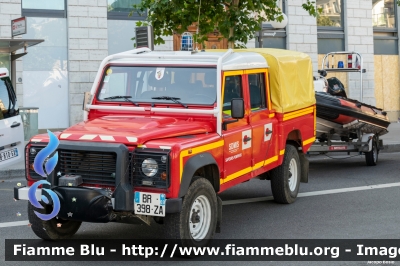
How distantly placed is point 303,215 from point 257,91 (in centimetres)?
173

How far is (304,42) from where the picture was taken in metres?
25.4

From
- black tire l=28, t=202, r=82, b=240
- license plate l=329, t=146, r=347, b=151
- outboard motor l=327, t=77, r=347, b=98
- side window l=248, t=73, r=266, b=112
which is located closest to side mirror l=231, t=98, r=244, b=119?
side window l=248, t=73, r=266, b=112

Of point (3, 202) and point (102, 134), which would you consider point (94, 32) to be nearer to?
point (3, 202)

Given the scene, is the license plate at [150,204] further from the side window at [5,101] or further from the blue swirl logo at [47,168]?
the side window at [5,101]

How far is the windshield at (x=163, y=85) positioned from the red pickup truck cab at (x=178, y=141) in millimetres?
12

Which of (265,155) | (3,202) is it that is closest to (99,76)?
(265,155)

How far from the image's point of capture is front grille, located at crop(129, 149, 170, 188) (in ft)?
22.4

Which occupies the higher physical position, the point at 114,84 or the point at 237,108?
the point at 114,84

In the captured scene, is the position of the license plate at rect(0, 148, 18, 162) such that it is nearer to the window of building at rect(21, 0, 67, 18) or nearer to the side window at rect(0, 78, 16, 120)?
the side window at rect(0, 78, 16, 120)

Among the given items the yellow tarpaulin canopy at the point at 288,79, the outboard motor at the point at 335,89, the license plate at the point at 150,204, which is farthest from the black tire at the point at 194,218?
the outboard motor at the point at 335,89

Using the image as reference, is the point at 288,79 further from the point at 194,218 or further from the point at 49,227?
the point at 49,227

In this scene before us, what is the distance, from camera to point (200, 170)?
763cm

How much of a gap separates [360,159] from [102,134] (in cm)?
1035

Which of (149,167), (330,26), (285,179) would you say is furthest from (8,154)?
(330,26)
